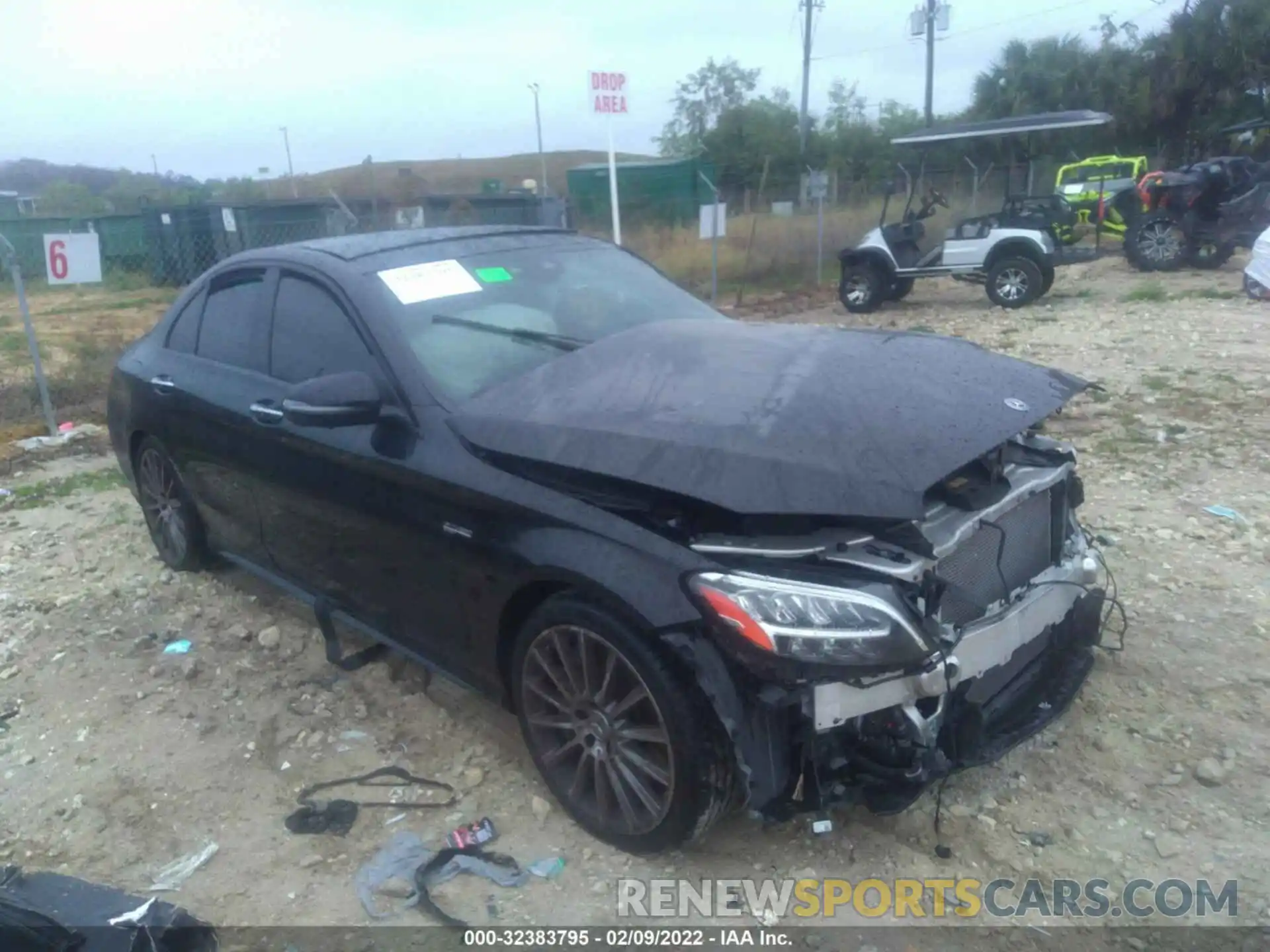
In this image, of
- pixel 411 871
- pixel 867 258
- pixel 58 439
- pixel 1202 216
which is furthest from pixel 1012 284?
pixel 411 871

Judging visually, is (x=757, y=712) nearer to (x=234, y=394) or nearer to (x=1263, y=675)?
(x=1263, y=675)

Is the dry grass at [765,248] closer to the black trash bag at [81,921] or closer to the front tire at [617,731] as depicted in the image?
the front tire at [617,731]

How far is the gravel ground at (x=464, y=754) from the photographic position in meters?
2.98

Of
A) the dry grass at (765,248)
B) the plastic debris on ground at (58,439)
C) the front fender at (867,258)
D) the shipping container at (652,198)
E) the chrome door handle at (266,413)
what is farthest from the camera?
the shipping container at (652,198)

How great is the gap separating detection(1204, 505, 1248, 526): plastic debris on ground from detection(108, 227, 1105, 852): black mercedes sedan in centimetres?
220

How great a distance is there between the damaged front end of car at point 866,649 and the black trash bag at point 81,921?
137cm

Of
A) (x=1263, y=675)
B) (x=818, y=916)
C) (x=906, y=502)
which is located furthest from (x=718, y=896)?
(x=1263, y=675)

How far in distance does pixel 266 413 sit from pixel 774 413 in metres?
2.15

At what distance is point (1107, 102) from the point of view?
99.6 feet

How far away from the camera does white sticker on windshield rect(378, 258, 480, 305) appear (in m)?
3.76

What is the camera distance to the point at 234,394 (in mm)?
4336

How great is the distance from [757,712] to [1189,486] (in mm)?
Answer: 4322

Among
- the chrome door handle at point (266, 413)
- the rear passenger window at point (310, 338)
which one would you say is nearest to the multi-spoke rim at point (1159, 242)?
the rear passenger window at point (310, 338)

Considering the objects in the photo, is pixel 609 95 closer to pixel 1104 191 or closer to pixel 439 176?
pixel 1104 191
